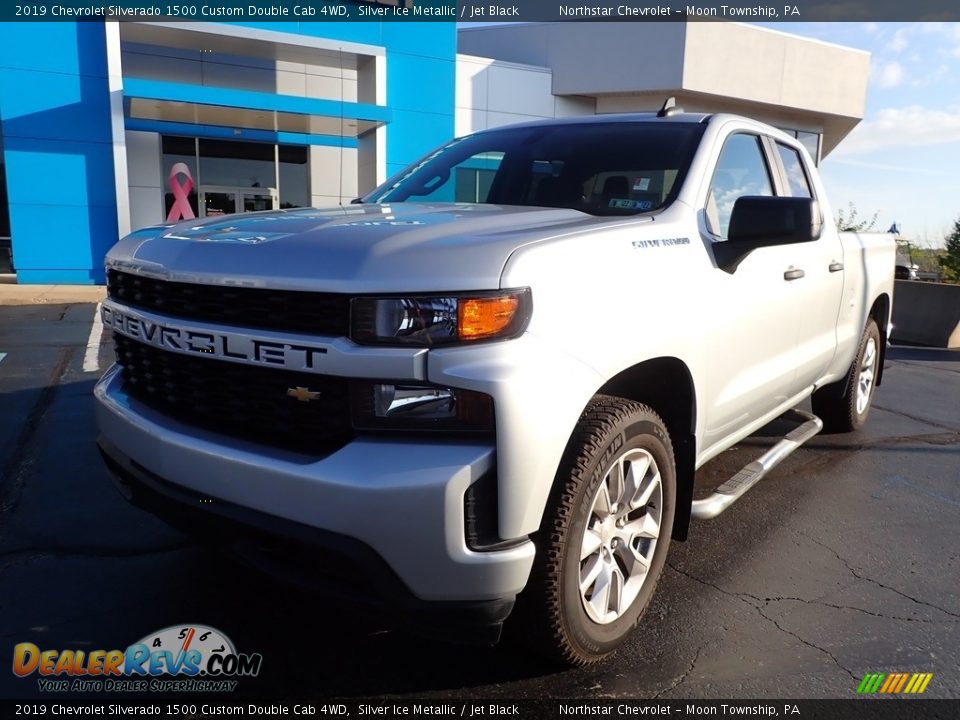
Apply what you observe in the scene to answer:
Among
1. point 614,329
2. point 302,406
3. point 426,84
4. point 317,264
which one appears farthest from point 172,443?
point 426,84

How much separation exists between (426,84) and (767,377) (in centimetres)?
1668

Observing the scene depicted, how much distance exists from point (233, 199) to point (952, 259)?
618 inches

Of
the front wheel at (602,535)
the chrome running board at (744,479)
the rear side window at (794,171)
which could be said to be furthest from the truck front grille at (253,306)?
the rear side window at (794,171)

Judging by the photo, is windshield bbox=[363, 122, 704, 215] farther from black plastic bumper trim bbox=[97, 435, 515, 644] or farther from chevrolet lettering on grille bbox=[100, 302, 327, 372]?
black plastic bumper trim bbox=[97, 435, 515, 644]

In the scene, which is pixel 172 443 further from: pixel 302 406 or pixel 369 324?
A: pixel 369 324

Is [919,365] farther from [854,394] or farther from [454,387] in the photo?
[454,387]

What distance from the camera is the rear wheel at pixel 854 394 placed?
16.8 feet

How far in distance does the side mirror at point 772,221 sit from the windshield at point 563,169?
0.93 ft

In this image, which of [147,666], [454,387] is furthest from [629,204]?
[147,666]

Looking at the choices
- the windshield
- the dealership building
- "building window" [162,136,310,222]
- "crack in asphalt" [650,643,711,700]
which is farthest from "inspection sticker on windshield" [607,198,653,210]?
"building window" [162,136,310,222]

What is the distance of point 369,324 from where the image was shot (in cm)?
200

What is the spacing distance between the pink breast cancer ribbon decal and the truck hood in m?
16.0

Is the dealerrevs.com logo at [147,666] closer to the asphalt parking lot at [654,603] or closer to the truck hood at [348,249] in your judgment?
the asphalt parking lot at [654,603]

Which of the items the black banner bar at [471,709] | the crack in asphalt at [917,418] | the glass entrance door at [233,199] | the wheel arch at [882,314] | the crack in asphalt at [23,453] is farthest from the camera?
the glass entrance door at [233,199]
